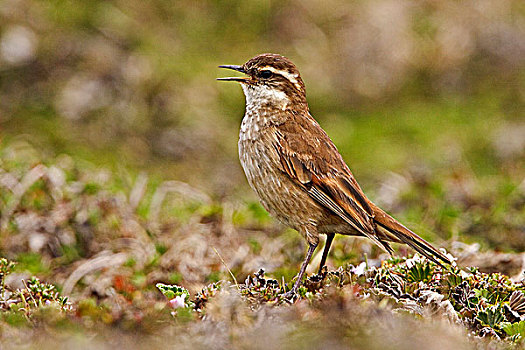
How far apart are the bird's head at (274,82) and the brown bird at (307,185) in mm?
187

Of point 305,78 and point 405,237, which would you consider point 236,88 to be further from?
point 405,237

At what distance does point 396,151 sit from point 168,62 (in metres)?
3.51

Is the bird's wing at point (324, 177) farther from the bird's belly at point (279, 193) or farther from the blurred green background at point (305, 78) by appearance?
the blurred green background at point (305, 78)

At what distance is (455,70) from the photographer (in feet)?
43.6

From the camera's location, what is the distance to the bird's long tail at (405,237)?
558 cm

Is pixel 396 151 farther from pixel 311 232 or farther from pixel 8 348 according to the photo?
pixel 8 348

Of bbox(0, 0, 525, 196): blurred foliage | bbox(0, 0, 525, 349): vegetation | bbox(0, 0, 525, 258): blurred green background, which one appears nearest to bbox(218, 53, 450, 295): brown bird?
bbox(0, 0, 525, 349): vegetation

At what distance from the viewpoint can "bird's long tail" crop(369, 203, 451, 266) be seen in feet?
18.3

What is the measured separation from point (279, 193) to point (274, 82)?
1.03m

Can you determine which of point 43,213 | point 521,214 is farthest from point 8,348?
point 521,214

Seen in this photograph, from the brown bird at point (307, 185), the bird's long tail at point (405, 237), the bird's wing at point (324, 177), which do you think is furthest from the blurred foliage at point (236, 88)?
the bird's long tail at point (405, 237)

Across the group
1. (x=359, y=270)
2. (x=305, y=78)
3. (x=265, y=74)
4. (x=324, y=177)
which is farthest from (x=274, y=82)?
(x=305, y=78)

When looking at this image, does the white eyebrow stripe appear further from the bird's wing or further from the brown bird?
the bird's wing

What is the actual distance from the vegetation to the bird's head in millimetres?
1339
